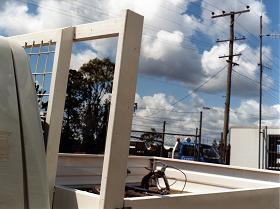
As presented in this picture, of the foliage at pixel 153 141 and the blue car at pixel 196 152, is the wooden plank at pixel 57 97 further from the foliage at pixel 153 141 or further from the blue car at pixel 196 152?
the foliage at pixel 153 141

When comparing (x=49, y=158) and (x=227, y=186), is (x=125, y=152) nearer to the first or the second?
(x=49, y=158)

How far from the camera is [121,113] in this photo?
2004mm

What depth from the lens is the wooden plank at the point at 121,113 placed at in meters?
1.97

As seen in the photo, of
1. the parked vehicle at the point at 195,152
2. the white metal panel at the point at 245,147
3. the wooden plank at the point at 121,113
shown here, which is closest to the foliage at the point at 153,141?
the parked vehicle at the point at 195,152

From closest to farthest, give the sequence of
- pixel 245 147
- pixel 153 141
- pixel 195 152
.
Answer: pixel 245 147 → pixel 195 152 → pixel 153 141

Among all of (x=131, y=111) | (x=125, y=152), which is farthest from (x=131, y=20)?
(x=125, y=152)

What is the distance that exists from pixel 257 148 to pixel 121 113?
1605 cm

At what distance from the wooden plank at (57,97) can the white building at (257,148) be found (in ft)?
51.4

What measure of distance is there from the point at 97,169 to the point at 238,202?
1.78 metres

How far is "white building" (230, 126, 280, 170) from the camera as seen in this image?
16.8 meters

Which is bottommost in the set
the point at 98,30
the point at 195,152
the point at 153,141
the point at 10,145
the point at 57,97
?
the point at 10,145

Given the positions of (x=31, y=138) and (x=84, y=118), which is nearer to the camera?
(x=31, y=138)

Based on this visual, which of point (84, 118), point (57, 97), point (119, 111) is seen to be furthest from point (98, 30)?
point (84, 118)

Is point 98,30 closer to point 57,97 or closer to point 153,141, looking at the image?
point 57,97
